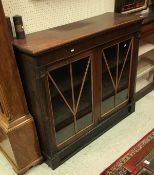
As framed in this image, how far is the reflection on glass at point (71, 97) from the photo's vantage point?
60.6 inches

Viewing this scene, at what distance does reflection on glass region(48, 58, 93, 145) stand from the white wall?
413 millimetres

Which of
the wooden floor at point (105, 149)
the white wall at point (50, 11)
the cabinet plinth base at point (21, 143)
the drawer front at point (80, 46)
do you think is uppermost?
the white wall at point (50, 11)

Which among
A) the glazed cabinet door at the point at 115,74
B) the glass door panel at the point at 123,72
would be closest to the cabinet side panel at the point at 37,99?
the glazed cabinet door at the point at 115,74

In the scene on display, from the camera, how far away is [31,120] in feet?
5.29

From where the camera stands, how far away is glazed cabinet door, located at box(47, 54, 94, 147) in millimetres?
1525

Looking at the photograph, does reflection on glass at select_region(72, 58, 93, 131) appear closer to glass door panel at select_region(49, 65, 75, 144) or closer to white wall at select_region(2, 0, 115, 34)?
glass door panel at select_region(49, 65, 75, 144)

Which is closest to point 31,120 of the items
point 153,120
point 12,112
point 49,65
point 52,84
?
point 12,112

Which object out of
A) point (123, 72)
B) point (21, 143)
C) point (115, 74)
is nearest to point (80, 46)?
point (115, 74)

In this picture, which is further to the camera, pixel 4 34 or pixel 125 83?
pixel 125 83

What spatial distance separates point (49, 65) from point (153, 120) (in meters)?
1.31

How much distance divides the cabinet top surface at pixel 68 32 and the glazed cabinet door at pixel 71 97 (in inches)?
6.2

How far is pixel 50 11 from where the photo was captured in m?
1.69

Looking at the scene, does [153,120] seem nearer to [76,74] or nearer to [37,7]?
[76,74]

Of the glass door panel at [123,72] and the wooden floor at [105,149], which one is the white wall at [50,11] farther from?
the wooden floor at [105,149]
